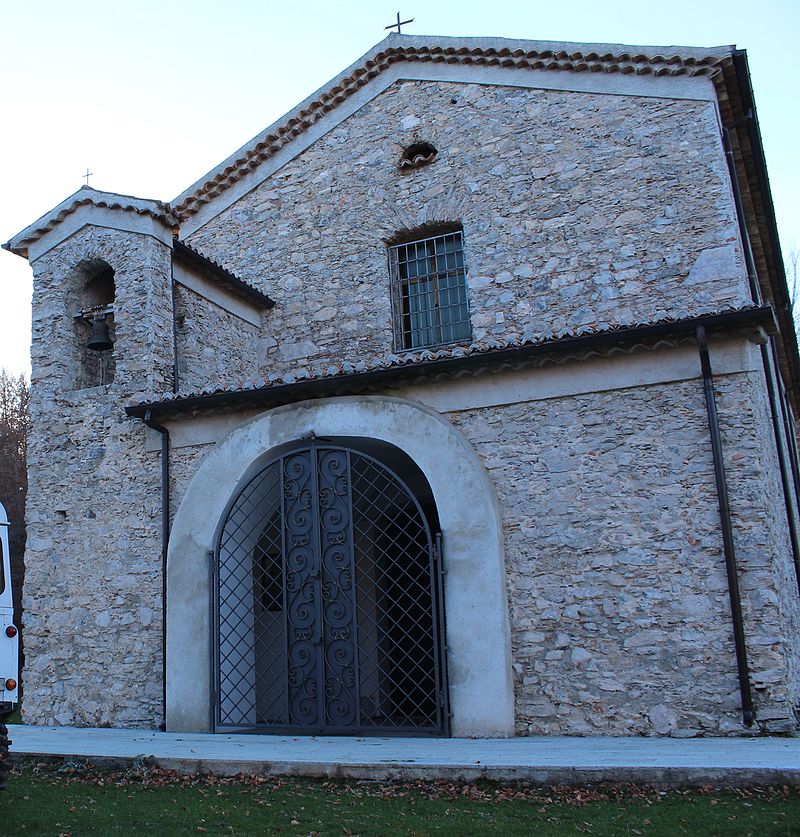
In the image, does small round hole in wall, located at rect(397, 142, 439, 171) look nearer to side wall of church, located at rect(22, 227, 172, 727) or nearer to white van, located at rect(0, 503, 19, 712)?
side wall of church, located at rect(22, 227, 172, 727)

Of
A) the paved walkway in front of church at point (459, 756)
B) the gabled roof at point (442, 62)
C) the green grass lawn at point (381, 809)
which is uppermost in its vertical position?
the gabled roof at point (442, 62)

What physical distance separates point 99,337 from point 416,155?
16.2ft

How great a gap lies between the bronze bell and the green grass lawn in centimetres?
551

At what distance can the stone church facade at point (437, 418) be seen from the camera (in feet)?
26.9

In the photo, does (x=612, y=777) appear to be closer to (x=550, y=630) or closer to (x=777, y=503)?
(x=550, y=630)

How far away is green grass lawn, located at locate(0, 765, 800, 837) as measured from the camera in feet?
17.4

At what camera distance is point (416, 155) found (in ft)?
40.8

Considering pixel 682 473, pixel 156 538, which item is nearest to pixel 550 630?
pixel 682 473

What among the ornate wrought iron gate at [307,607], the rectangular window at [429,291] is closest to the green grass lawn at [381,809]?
the ornate wrought iron gate at [307,607]

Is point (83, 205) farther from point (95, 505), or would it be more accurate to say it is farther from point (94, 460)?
point (95, 505)

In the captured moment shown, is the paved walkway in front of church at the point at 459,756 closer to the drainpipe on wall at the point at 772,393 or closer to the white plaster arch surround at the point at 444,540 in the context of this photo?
the white plaster arch surround at the point at 444,540

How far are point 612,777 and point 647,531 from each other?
2.71 metres

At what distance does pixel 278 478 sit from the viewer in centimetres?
1020

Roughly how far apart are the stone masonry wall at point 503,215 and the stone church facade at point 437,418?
4cm
